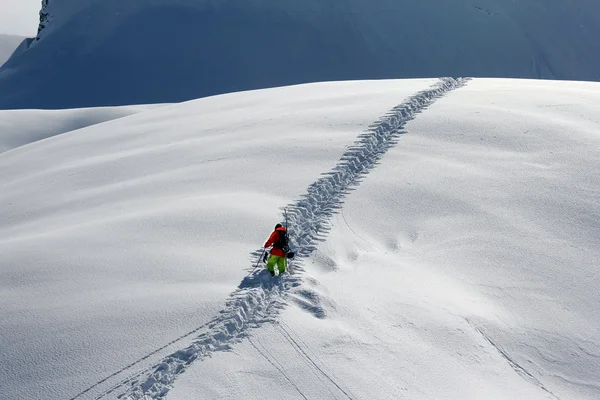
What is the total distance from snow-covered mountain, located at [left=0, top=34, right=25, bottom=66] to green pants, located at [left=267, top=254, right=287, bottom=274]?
51195 mm

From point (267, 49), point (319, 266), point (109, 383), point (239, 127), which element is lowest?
point (109, 383)

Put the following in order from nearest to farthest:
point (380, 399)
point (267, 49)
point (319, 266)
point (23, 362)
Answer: point (380, 399), point (23, 362), point (319, 266), point (267, 49)

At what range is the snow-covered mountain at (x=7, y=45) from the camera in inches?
2107

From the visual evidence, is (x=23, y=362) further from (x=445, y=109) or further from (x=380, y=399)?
(x=445, y=109)

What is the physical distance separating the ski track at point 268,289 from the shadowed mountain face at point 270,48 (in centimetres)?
2730

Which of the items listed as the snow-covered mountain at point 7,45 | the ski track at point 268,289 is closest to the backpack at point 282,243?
the ski track at point 268,289

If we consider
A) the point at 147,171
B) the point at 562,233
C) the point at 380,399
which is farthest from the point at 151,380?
the point at 147,171

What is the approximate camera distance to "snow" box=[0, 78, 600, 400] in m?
5.84

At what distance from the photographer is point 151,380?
18.3ft

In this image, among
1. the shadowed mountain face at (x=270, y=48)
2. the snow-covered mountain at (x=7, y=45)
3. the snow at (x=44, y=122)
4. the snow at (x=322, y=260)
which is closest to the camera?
the snow at (x=322, y=260)

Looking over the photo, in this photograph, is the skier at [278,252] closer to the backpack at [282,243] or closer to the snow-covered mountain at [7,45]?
the backpack at [282,243]

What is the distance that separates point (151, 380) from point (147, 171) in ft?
19.4

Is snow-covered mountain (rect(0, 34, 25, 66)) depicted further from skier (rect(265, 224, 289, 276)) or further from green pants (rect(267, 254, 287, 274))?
green pants (rect(267, 254, 287, 274))

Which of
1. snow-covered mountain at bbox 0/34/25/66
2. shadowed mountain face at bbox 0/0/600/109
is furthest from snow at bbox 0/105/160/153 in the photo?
snow-covered mountain at bbox 0/34/25/66
